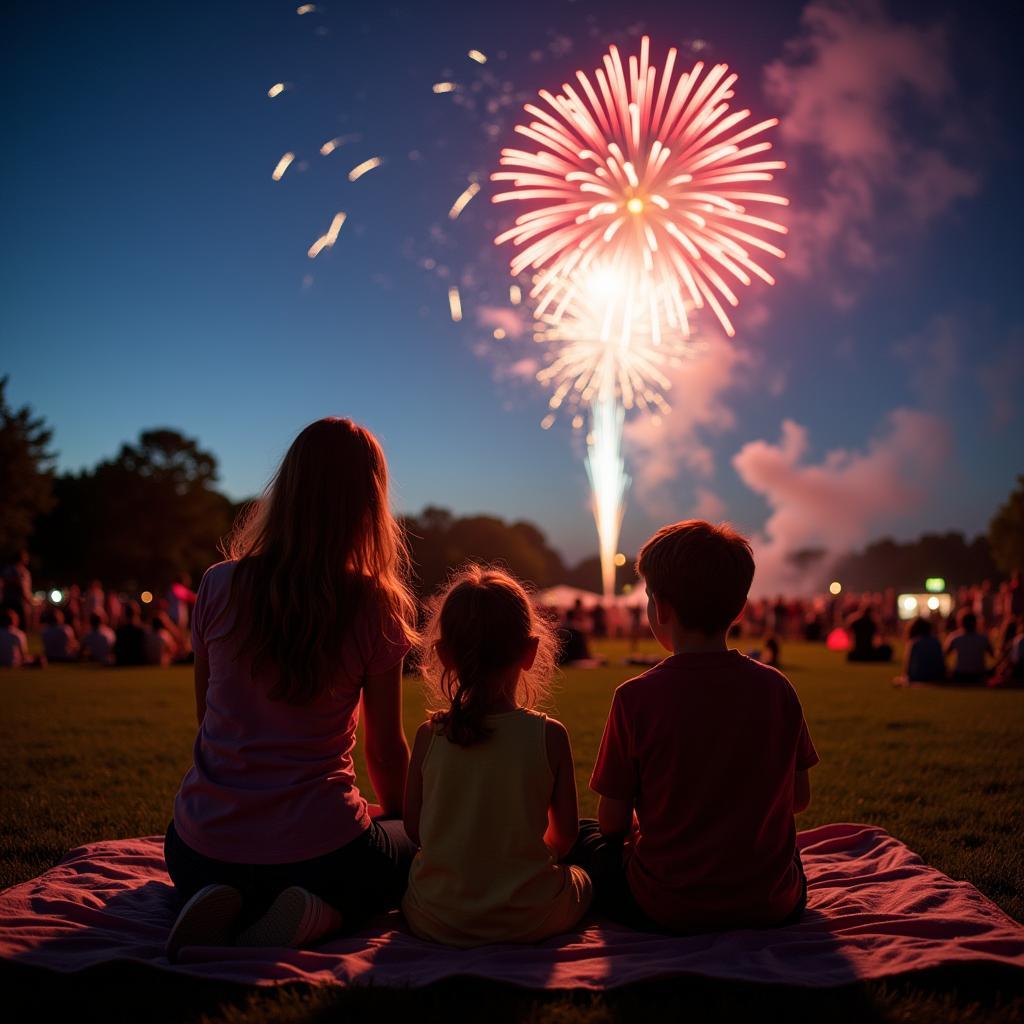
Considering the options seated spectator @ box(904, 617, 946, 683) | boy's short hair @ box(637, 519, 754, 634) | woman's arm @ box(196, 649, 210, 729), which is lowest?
seated spectator @ box(904, 617, 946, 683)

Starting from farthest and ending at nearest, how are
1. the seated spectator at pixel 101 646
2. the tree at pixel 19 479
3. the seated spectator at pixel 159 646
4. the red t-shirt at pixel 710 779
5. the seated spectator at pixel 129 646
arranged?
the tree at pixel 19 479 < the seated spectator at pixel 101 646 < the seated spectator at pixel 159 646 < the seated spectator at pixel 129 646 < the red t-shirt at pixel 710 779

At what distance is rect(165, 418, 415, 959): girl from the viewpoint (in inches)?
123

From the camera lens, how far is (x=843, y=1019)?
8.43 feet

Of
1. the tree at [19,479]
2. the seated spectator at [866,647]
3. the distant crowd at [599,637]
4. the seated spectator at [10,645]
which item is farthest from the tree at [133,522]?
the seated spectator at [866,647]

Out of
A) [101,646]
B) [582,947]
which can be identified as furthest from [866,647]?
[582,947]

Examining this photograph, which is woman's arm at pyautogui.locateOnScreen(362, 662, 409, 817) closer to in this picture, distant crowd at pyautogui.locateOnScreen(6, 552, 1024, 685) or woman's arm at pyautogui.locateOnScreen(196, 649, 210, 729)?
woman's arm at pyautogui.locateOnScreen(196, 649, 210, 729)

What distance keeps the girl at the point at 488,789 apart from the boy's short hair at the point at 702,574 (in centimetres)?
55

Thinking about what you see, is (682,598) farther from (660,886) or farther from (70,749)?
(70,749)

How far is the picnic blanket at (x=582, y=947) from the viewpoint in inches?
112

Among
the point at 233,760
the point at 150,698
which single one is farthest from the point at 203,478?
the point at 233,760

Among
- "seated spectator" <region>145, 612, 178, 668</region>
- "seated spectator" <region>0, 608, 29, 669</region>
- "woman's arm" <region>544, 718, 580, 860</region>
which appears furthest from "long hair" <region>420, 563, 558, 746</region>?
"seated spectator" <region>145, 612, 178, 668</region>

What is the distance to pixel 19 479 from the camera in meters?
46.5

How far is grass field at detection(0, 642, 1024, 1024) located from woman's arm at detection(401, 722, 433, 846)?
2.17 ft

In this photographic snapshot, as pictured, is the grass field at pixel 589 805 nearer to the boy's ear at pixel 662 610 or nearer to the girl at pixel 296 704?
the girl at pixel 296 704
